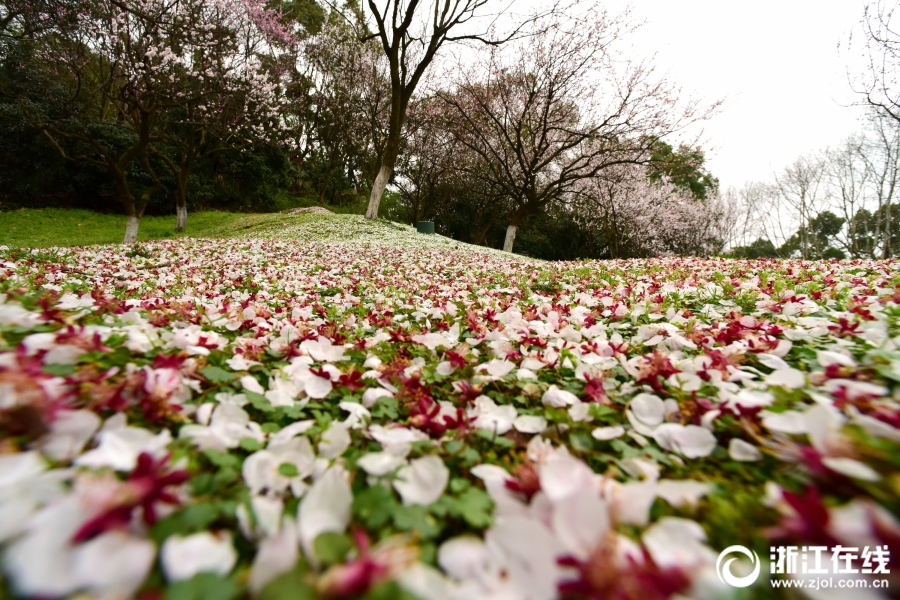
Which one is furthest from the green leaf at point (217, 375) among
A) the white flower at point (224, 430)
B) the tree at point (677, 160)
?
the tree at point (677, 160)

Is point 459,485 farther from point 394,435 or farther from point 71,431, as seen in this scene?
point 71,431

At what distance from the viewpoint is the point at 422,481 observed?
2.96 feet

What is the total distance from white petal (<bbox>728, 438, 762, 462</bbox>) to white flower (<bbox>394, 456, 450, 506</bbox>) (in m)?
0.76

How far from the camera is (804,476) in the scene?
0.88 metres

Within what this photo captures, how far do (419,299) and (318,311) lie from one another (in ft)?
3.10

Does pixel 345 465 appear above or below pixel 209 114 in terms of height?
below

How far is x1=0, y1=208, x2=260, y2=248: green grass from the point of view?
42.3ft

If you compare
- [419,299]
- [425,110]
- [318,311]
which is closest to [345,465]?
[318,311]

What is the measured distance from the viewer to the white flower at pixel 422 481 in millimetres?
858

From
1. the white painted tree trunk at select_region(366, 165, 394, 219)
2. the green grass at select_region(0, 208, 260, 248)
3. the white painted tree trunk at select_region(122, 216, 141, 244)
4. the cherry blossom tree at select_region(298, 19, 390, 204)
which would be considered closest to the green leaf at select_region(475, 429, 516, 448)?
the white painted tree trunk at select_region(122, 216, 141, 244)

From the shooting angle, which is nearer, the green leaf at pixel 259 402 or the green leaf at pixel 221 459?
the green leaf at pixel 221 459

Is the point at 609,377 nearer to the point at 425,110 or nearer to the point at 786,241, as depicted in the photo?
the point at 425,110

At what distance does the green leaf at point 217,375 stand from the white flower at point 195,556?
737 millimetres

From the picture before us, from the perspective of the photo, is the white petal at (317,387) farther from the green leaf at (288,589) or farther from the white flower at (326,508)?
the green leaf at (288,589)
